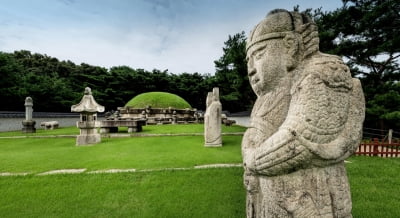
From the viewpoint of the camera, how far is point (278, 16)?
5.09ft

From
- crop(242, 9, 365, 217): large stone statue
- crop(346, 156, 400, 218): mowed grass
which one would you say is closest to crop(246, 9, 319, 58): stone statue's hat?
crop(242, 9, 365, 217): large stone statue

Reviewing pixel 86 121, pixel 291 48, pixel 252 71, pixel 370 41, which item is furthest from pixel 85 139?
pixel 370 41

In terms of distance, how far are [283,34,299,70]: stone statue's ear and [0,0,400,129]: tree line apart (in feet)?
25.7

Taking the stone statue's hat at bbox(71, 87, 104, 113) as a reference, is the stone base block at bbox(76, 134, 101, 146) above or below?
below

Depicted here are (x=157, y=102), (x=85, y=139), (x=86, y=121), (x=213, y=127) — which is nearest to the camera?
(x=213, y=127)

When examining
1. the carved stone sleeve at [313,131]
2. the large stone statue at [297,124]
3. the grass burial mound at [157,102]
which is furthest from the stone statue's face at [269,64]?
the grass burial mound at [157,102]

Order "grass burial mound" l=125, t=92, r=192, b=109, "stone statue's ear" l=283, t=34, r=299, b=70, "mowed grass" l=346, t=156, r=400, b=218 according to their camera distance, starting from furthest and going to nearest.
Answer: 1. "grass burial mound" l=125, t=92, r=192, b=109
2. "mowed grass" l=346, t=156, r=400, b=218
3. "stone statue's ear" l=283, t=34, r=299, b=70

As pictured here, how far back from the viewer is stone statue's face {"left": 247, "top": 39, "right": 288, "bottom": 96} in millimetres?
1516

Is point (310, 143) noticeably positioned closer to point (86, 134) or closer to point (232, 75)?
point (86, 134)

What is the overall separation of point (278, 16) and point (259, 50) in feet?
0.88

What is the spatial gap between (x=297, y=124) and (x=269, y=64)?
482 mm

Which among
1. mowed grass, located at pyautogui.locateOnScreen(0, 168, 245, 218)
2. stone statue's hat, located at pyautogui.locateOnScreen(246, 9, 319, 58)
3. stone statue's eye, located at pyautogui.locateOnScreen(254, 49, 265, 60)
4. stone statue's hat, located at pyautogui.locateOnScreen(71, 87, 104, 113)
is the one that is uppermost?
stone statue's hat, located at pyautogui.locateOnScreen(246, 9, 319, 58)

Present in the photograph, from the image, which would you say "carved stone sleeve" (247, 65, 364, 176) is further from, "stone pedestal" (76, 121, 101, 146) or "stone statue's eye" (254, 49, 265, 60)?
"stone pedestal" (76, 121, 101, 146)

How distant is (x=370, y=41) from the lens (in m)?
9.33
